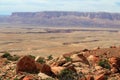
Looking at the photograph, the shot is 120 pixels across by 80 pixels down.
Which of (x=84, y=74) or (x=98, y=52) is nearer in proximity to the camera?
(x=84, y=74)

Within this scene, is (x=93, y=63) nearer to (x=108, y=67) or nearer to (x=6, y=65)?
(x=108, y=67)

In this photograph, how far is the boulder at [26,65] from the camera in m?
16.2

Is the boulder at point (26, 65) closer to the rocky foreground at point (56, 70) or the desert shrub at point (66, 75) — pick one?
the rocky foreground at point (56, 70)

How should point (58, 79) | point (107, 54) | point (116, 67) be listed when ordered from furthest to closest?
point (107, 54) < point (116, 67) < point (58, 79)

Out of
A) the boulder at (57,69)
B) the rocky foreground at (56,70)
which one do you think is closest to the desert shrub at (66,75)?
the rocky foreground at (56,70)

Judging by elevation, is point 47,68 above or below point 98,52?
above

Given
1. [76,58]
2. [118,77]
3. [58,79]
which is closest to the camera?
[58,79]

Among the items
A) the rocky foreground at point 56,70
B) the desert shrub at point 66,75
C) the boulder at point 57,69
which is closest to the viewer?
the rocky foreground at point 56,70

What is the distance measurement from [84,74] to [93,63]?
13.2ft

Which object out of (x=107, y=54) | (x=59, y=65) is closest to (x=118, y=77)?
(x=59, y=65)

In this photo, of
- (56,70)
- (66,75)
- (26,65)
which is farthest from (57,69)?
(26,65)

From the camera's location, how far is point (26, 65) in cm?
1648

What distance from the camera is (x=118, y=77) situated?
17.5 metres

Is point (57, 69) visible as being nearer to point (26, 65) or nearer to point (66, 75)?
point (66, 75)
